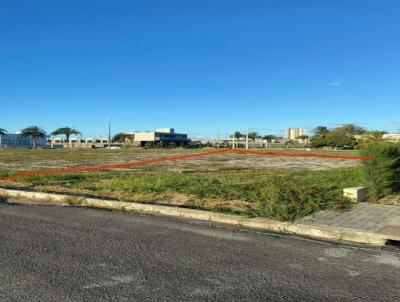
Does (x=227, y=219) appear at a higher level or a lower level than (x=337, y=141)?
lower

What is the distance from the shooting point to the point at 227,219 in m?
7.79

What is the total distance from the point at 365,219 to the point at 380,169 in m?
3.05

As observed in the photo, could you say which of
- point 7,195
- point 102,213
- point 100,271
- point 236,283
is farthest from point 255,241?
point 7,195

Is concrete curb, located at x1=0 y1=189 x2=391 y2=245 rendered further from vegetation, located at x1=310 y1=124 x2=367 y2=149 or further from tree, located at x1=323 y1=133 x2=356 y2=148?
tree, located at x1=323 y1=133 x2=356 y2=148

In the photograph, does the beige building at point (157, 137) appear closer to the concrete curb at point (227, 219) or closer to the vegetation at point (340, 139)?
the vegetation at point (340, 139)

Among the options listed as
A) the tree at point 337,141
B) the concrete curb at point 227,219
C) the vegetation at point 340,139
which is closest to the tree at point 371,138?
the concrete curb at point 227,219

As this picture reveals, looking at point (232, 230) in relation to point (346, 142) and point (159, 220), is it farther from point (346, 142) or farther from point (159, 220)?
point (346, 142)

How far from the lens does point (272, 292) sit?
416cm

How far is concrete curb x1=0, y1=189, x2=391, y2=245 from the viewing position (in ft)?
21.5

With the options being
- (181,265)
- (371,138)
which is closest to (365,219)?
(181,265)

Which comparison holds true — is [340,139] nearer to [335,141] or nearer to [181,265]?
[335,141]

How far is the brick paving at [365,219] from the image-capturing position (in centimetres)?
683

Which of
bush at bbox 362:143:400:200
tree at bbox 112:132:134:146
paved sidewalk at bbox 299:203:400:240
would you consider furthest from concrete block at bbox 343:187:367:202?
tree at bbox 112:132:134:146

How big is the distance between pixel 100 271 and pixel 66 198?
18.9 ft
